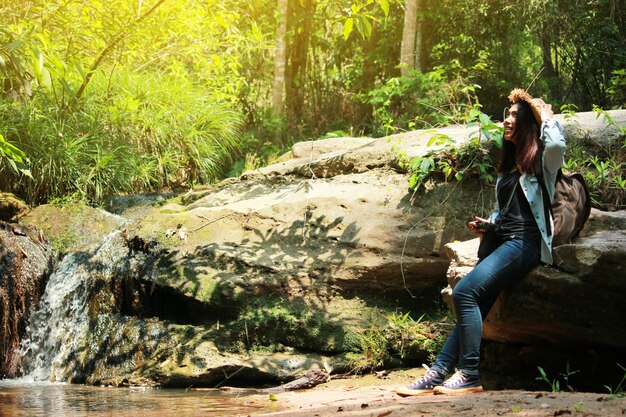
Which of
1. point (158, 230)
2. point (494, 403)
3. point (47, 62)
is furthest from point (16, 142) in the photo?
point (494, 403)

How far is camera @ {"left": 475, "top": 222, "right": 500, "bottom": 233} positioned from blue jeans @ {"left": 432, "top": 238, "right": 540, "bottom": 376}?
125 millimetres

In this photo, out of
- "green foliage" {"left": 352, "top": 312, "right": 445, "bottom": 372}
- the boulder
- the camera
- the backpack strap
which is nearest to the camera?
the backpack strap

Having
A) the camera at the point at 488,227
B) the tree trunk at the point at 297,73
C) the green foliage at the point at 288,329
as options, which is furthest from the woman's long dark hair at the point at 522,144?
the tree trunk at the point at 297,73

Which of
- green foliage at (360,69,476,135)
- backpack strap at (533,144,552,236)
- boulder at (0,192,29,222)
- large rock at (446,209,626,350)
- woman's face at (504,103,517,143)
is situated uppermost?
green foliage at (360,69,476,135)

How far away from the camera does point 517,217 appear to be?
4.93 metres

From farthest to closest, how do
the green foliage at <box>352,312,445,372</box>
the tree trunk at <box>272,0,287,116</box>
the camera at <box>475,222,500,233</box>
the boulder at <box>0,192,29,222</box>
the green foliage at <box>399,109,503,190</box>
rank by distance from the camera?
the tree trunk at <box>272,0,287,116</box>
the boulder at <box>0,192,29,222</box>
the green foliage at <box>399,109,503,190</box>
the green foliage at <box>352,312,445,372</box>
the camera at <box>475,222,500,233</box>

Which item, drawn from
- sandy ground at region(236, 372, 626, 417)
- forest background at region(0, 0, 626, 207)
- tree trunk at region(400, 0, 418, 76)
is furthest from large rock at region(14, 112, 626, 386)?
tree trunk at region(400, 0, 418, 76)

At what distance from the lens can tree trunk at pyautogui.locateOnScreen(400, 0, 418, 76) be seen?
12.8m

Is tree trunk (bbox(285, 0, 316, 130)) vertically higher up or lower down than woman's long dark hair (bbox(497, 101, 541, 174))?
higher up

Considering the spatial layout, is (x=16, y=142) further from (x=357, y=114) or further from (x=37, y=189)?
(x=357, y=114)

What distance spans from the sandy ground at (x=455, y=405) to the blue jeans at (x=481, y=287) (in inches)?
12.8

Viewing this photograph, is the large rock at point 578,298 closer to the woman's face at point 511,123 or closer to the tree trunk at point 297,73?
the woman's face at point 511,123

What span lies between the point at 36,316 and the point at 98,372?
1328 mm

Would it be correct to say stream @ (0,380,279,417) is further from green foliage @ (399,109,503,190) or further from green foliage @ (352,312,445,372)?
green foliage @ (399,109,503,190)
